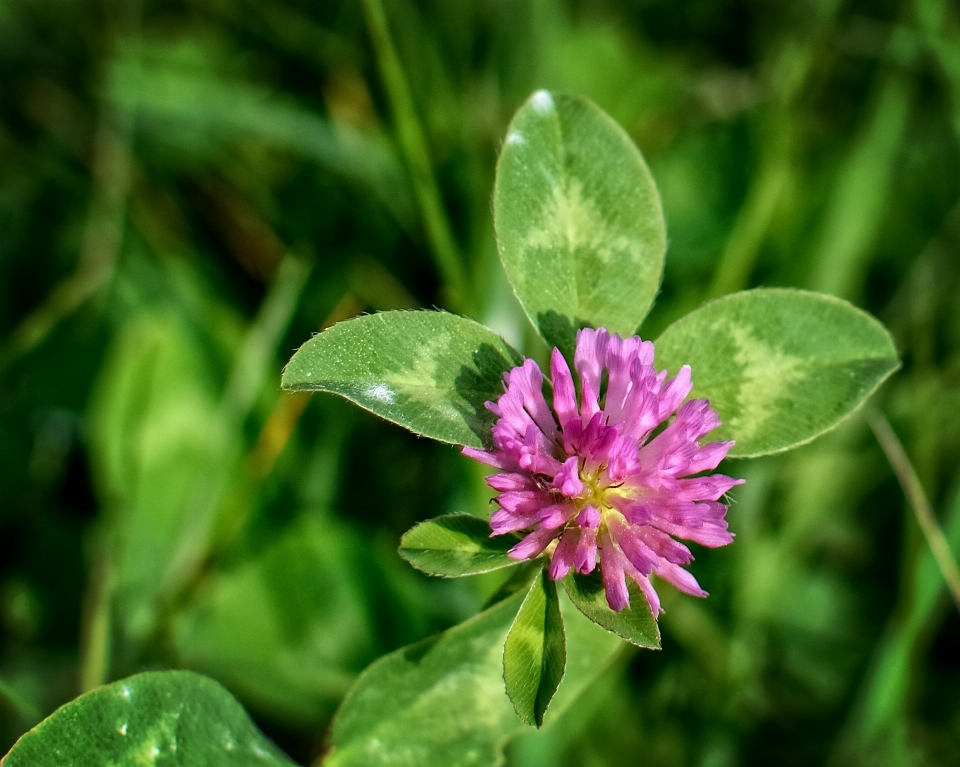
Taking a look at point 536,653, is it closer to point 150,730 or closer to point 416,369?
point 416,369

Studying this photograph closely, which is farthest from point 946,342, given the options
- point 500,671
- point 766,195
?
point 500,671

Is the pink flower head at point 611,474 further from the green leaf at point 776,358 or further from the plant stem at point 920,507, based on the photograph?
the plant stem at point 920,507

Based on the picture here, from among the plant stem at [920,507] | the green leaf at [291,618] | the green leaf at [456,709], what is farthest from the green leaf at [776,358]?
the green leaf at [291,618]

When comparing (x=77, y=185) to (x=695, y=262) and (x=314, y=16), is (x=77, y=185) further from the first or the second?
(x=695, y=262)

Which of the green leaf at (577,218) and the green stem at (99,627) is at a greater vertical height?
the green leaf at (577,218)

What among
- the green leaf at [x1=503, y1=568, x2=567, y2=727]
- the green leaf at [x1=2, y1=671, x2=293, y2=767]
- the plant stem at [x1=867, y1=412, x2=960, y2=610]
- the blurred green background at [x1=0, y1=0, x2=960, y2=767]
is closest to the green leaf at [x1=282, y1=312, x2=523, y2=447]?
the green leaf at [x1=503, y1=568, x2=567, y2=727]

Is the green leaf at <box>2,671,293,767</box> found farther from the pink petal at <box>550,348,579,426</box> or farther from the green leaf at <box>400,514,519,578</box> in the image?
the pink petal at <box>550,348,579,426</box>

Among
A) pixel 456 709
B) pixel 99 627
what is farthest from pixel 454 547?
pixel 99 627
